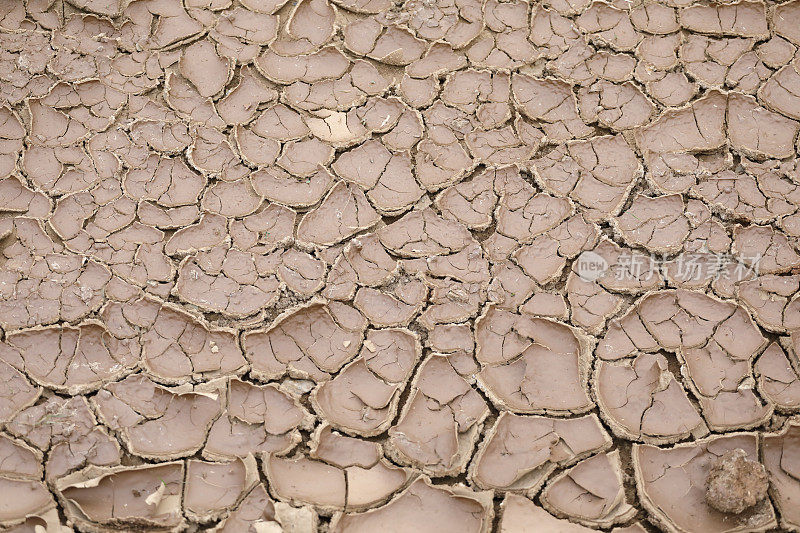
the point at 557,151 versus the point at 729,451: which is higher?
the point at 557,151

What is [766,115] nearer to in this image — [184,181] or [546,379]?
[546,379]

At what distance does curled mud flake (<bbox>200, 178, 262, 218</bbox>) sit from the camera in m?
2.65

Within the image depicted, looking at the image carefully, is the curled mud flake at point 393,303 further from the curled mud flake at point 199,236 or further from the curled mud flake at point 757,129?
the curled mud flake at point 757,129

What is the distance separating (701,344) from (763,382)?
0.21m

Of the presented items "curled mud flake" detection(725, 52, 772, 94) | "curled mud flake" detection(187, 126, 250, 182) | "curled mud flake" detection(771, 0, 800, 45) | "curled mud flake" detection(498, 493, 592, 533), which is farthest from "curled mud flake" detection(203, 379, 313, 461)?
"curled mud flake" detection(771, 0, 800, 45)

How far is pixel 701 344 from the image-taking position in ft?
7.64

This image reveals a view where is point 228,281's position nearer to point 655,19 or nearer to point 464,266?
point 464,266

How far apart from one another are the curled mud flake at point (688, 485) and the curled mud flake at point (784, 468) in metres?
0.04

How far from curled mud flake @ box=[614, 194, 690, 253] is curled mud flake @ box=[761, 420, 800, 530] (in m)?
0.71

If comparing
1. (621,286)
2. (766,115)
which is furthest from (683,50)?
(621,286)

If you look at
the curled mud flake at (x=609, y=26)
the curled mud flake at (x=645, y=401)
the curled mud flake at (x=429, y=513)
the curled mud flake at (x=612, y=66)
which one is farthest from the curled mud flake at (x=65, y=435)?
the curled mud flake at (x=609, y=26)

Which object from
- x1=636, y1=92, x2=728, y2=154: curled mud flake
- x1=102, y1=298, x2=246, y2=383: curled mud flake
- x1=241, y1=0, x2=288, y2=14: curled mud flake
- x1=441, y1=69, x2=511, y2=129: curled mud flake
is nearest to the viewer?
x1=102, y1=298, x2=246, y2=383: curled mud flake

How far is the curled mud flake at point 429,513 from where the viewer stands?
2031 millimetres

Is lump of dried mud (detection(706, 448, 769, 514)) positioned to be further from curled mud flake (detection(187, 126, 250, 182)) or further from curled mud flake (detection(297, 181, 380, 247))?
curled mud flake (detection(187, 126, 250, 182))
